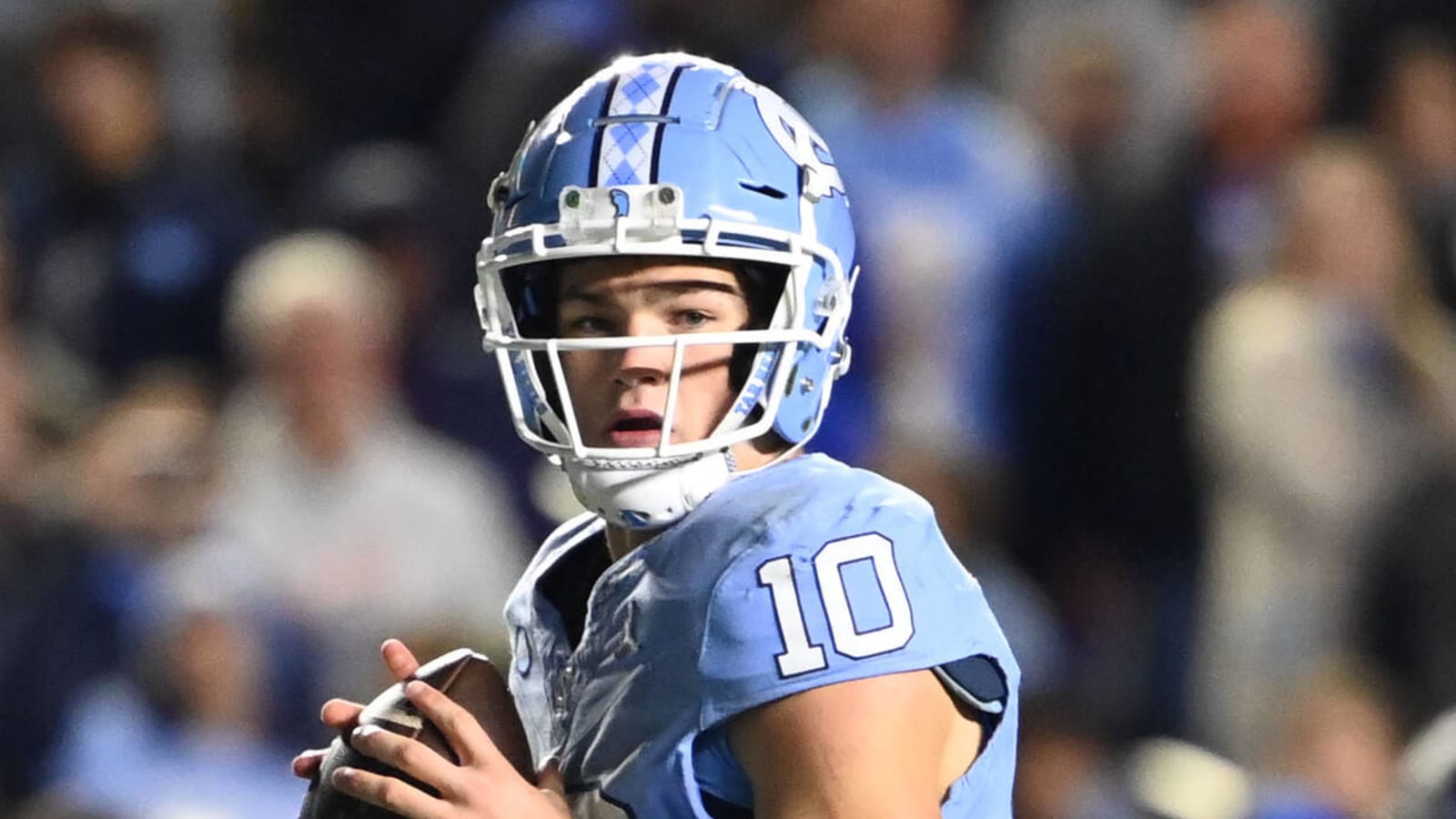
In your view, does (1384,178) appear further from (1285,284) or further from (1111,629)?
(1111,629)

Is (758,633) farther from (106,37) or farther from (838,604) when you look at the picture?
(106,37)

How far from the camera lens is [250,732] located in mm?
3492

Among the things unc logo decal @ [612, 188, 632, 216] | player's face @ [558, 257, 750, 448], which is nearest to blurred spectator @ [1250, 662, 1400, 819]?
player's face @ [558, 257, 750, 448]

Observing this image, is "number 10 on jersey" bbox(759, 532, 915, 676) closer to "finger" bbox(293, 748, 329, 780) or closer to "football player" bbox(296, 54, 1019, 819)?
"football player" bbox(296, 54, 1019, 819)

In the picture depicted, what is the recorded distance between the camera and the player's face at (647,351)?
1.54m

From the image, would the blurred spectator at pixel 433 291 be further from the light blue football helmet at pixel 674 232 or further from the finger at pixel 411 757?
the finger at pixel 411 757

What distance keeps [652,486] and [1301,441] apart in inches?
84.3

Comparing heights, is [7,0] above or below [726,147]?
above

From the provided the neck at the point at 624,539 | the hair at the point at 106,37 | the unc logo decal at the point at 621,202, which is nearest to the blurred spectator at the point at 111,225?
the hair at the point at 106,37

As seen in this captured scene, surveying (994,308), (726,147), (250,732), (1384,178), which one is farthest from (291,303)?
(726,147)

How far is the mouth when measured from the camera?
1.53m

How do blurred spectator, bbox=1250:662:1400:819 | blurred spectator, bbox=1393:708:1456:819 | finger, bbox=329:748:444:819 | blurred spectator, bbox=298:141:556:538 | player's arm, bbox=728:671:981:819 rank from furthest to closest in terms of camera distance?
blurred spectator, bbox=298:141:556:538 < blurred spectator, bbox=1250:662:1400:819 < blurred spectator, bbox=1393:708:1456:819 < finger, bbox=329:748:444:819 < player's arm, bbox=728:671:981:819

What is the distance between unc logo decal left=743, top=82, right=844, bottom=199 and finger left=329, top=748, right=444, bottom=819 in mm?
539

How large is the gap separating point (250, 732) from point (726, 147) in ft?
7.16
